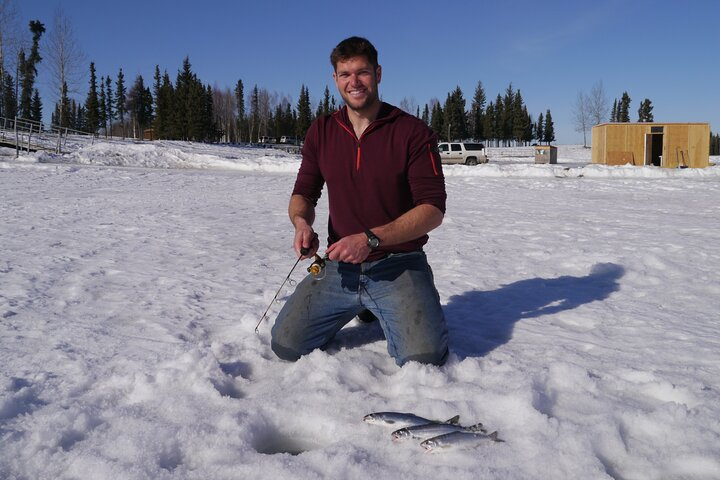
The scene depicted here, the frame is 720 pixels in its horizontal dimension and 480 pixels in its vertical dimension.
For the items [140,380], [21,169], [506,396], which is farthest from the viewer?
[21,169]

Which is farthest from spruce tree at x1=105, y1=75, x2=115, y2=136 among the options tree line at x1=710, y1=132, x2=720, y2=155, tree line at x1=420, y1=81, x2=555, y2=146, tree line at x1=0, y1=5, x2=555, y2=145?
tree line at x1=710, y1=132, x2=720, y2=155

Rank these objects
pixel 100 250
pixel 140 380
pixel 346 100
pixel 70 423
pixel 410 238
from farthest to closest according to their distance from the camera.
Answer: pixel 100 250 → pixel 346 100 → pixel 410 238 → pixel 140 380 → pixel 70 423

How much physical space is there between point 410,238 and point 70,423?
1677 millimetres

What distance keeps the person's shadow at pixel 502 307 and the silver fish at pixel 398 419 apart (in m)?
0.84

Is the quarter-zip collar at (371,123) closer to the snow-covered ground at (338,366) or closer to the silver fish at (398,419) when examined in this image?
the snow-covered ground at (338,366)

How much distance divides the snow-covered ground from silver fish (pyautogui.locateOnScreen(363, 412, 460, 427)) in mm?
40

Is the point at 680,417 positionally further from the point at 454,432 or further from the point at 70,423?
the point at 70,423

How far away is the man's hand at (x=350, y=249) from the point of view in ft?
8.13

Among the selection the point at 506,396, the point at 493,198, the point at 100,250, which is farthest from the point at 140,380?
the point at 493,198

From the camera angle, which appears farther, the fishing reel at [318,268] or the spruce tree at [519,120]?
the spruce tree at [519,120]

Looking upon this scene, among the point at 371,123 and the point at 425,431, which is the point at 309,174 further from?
the point at 425,431

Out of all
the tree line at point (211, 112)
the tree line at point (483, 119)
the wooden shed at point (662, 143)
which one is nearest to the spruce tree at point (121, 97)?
Answer: the tree line at point (211, 112)

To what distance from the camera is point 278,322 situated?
2.89 m

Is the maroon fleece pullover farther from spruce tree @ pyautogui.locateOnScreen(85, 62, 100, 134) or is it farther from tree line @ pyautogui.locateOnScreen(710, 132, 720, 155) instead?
tree line @ pyautogui.locateOnScreen(710, 132, 720, 155)
